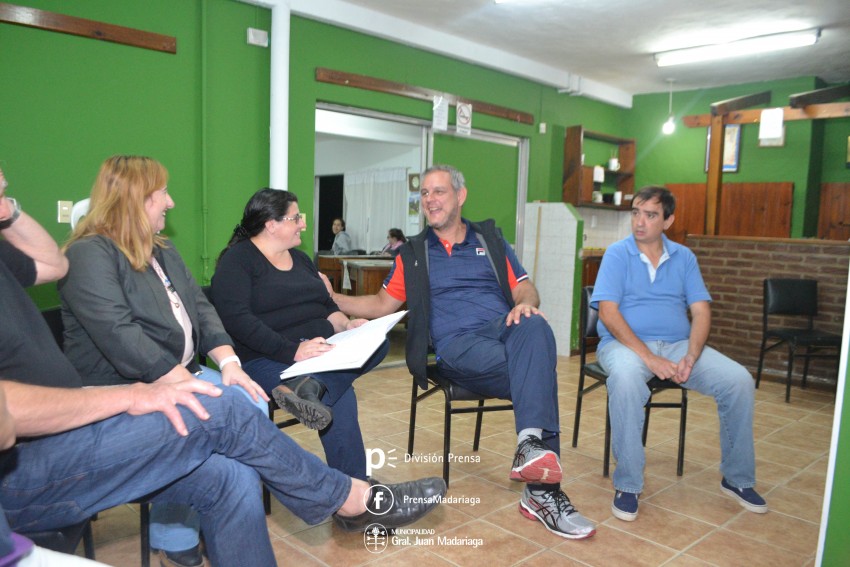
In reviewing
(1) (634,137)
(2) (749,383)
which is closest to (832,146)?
(1) (634,137)

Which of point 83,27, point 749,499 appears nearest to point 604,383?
point 749,499

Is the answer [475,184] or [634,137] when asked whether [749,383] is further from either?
[634,137]

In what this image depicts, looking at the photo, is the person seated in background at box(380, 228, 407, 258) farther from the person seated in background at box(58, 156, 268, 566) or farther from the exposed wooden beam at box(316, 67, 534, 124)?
the person seated in background at box(58, 156, 268, 566)

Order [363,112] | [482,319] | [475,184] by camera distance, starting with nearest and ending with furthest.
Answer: [482,319] < [363,112] < [475,184]

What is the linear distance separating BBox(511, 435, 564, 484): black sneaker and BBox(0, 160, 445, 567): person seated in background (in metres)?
0.69

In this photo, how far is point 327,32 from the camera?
4566 millimetres

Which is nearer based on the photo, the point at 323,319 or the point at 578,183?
the point at 323,319

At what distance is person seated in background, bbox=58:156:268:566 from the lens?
1.69m

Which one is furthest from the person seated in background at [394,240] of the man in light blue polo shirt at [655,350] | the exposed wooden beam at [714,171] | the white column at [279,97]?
the man in light blue polo shirt at [655,350]

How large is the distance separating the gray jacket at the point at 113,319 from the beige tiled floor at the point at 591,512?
0.69m

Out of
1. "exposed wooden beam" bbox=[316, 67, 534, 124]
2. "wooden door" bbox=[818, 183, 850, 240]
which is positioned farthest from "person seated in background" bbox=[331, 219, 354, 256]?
"wooden door" bbox=[818, 183, 850, 240]

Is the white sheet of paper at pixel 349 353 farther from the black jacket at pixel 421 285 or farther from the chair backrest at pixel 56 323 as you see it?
the chair backrest at pixel 56 323

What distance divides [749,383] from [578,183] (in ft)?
14.1

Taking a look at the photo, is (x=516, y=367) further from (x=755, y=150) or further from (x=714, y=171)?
(x=755, y=150)
